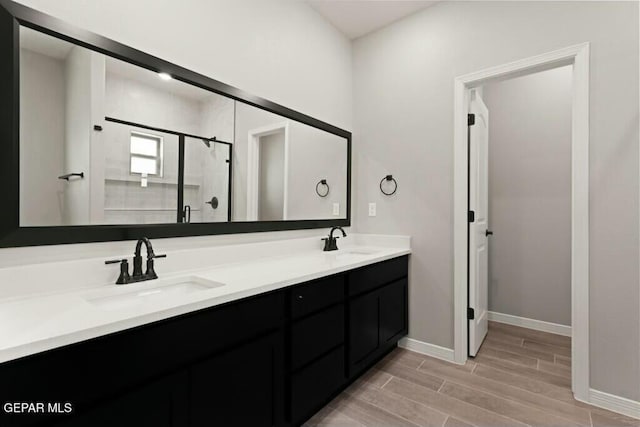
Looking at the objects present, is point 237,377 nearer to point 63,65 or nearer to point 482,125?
point 63,65

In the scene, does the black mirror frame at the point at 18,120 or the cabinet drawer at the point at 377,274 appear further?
the cabinet drawer at the point at 377,274

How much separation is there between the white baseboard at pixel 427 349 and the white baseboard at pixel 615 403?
32.6 inches

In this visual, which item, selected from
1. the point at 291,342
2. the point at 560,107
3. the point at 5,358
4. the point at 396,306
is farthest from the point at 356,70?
the point at 5,358

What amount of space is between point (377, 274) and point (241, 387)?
3.99 feet

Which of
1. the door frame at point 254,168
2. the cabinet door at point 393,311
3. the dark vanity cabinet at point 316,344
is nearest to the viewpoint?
the dark vanity cabinet at point 316,344

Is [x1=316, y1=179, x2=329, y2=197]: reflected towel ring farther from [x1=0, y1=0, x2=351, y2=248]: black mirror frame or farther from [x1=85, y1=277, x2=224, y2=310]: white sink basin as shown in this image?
[x1=85, y1=277, x2=224, y2=310]: white sink basin

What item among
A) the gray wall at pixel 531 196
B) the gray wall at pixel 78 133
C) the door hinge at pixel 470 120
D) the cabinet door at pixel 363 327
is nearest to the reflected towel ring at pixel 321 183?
the cabinet door at pixel 363 327

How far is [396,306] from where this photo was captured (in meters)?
2.43

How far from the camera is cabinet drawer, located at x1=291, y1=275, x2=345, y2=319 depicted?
4.89 ft

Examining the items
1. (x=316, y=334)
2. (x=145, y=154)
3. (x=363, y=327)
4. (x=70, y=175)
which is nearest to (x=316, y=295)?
(x=316, y=334)

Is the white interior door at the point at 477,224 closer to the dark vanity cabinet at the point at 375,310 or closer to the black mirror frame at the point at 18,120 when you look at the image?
the dark vanity cabinet at the point at 375,310

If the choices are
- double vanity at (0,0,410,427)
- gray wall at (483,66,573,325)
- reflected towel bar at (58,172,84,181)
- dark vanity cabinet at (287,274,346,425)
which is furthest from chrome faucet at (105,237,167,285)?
gray wall at (483,66,573,325)

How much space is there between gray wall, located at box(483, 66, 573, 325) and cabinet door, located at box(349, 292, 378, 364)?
1920 mm

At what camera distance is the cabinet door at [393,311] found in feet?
7.36
